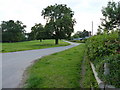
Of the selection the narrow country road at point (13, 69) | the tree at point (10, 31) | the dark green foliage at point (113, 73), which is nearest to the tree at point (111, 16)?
the narrow country road at point (13, 69)

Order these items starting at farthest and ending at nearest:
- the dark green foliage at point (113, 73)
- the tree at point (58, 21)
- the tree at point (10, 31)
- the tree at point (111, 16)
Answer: the tree at point (10, 31), the tree at point (58, 21), the tree at point (111, 16), the dark green foliage at point (113, 73)

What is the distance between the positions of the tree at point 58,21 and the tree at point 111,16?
8.24m

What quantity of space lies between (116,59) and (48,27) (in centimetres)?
2520

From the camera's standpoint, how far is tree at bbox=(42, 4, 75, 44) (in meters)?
26.3

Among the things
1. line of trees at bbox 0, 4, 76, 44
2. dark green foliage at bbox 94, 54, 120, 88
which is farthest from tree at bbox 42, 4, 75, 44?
dark green foliage at bbox 94, 54, 120, 88

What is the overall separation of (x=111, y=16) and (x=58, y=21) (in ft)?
41.7

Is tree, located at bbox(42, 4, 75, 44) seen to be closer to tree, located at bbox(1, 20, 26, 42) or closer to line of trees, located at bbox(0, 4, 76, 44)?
line of trees, located at bbox(0, 4, 76, 44)

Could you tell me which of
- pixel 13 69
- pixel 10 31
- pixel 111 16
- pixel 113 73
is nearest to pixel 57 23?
pixel 111 16

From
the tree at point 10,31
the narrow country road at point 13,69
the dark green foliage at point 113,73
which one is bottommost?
the narrow country road at point 13,69

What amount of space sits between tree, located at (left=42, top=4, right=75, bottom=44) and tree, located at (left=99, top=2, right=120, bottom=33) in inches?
325

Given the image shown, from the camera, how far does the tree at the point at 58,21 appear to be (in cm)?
2631

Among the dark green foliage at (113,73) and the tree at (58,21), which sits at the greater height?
the tree at (58,21)

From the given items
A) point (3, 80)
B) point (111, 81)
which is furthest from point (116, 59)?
point (3, 80)

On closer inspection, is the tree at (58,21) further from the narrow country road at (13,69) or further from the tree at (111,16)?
the narrow country road at (13,69)
